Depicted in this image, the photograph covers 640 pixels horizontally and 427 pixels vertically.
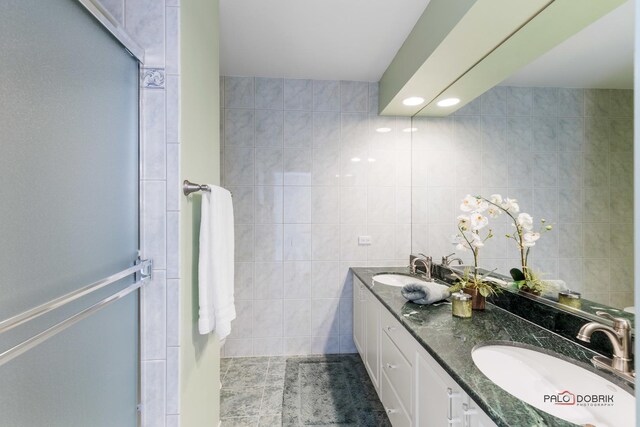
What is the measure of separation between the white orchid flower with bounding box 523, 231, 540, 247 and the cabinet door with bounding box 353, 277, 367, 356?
1236 millimetres

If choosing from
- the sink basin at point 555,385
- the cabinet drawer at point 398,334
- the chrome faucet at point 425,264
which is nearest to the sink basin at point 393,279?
the chrome faucet at point 425,264

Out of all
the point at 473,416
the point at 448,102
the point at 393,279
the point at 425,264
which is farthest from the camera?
the point at 393,279

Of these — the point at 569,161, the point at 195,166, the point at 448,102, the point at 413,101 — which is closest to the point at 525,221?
the point at 569,161

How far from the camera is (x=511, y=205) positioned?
140 centimetres

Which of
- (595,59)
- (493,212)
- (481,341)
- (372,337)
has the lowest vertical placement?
(372,337)

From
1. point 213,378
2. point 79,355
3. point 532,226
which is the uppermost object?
point 532,226

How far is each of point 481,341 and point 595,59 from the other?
3.78 feet

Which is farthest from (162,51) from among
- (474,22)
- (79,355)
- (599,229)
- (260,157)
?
(599,229)

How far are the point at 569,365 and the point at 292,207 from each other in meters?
2.10

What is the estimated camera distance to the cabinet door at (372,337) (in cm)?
190

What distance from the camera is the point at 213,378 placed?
1557mm

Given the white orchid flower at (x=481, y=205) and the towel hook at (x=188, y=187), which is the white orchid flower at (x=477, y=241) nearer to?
the white orchid flower at (x=481, y=205)

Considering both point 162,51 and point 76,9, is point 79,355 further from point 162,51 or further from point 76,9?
point 162,51

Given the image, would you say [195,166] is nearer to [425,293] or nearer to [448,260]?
[425,293]
